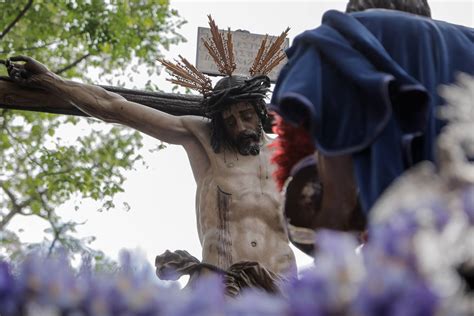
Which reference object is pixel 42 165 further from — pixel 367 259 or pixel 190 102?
pixel 367 259

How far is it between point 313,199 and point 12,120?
10.5 metres

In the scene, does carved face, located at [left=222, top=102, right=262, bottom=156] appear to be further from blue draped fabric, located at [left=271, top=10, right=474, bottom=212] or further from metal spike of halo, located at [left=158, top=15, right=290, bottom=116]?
blue draped fabric, located at [left=271, top=10, right=474, bottom=212]

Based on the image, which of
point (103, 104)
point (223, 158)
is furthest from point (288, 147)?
point (103, 104)

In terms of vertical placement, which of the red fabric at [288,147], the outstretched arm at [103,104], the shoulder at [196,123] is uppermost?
the outstretched arm at [103,104]

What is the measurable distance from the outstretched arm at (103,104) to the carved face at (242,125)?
318 millimetres

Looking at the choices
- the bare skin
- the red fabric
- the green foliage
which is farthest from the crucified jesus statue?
the green foliage

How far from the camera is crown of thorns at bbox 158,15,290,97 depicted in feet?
19.9

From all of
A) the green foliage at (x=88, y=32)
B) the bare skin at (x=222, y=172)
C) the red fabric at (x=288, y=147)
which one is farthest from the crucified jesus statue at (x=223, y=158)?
the green foliage at (x=88, y=32)

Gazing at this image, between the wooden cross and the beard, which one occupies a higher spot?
the wooden cross

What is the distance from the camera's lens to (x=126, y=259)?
1.22 metres

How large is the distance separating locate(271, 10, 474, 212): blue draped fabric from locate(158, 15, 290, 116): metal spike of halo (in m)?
3.85

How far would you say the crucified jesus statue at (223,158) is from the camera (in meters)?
5.82

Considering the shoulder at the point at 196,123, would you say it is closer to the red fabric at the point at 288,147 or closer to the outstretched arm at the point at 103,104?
the outstretched arm at the point at 103,104

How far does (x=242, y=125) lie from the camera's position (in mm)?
6113
